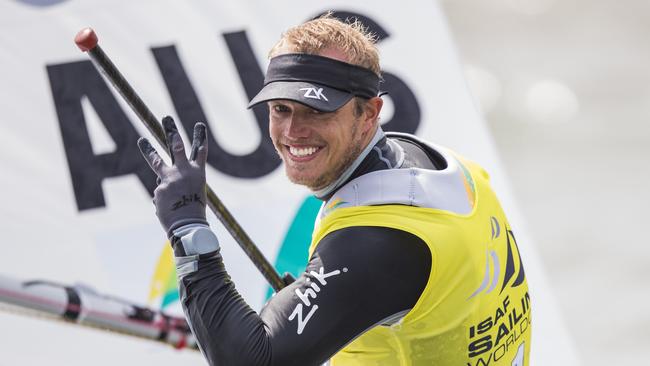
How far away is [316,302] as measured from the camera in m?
1.49

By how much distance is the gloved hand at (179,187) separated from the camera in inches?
60.9

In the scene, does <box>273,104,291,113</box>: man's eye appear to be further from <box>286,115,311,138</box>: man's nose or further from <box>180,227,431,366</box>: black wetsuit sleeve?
<box>180,227,431,366</box>: black wetsuit sleeve

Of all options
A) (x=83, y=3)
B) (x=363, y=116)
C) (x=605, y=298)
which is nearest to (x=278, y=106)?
(x=363, y=116)

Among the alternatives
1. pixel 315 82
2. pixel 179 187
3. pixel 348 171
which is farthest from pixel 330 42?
pixel 179 187

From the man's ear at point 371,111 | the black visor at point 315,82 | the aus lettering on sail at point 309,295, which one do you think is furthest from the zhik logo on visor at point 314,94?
the aus lettering on sail at point 309,295

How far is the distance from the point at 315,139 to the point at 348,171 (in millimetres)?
78

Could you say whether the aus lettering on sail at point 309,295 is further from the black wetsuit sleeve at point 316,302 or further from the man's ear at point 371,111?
the man's ear at point 371,111

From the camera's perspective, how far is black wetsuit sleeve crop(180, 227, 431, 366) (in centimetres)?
147

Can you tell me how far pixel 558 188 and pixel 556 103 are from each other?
634 millimetres

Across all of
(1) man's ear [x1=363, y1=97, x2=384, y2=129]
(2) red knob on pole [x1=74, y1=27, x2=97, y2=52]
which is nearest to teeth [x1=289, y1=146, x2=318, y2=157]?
(1) man's ear [x1=363, y1=97, x2=384, y2=129]

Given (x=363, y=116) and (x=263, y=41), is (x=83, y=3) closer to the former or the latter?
(x=263, y=41)

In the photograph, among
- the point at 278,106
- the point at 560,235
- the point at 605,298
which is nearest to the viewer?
the point at 278,106

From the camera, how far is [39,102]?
9.18ft

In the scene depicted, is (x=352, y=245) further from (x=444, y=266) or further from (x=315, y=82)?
(x=315, y=82)
